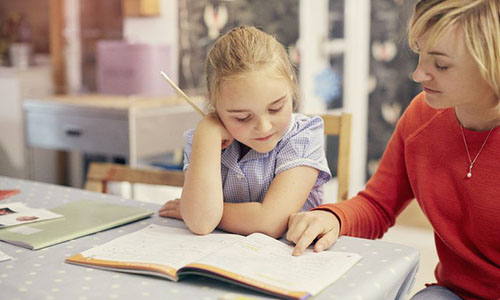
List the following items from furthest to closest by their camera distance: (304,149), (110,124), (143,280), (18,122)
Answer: (18,122) < (110,124) < (304,149) < (143,280)

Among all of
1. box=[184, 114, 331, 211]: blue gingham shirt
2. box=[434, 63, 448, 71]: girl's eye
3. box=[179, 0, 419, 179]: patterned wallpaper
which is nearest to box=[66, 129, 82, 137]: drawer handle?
box=[179, 0, 419, 179]: patterned wallpaper

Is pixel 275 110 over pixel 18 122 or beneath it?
over

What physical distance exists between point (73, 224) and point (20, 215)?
6.1 inches

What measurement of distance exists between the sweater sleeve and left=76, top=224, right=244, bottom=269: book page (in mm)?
355

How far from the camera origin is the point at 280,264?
1.04 m

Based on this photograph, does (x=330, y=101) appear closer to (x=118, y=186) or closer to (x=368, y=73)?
(x=368, y=73)

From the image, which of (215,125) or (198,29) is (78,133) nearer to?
(198,29)

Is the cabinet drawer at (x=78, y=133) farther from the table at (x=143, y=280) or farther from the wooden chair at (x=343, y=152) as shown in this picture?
the table at (x=143, y=280)

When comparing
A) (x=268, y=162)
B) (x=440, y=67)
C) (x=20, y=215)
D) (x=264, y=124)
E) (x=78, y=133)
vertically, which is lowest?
(x=78, y=133)

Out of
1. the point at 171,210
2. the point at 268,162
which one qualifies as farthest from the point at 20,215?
the point at 268,162

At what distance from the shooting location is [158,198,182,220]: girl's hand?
4.51 feet

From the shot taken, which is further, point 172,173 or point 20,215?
point 172,173

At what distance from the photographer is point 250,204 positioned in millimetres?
1275

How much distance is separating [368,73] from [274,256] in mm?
3089
